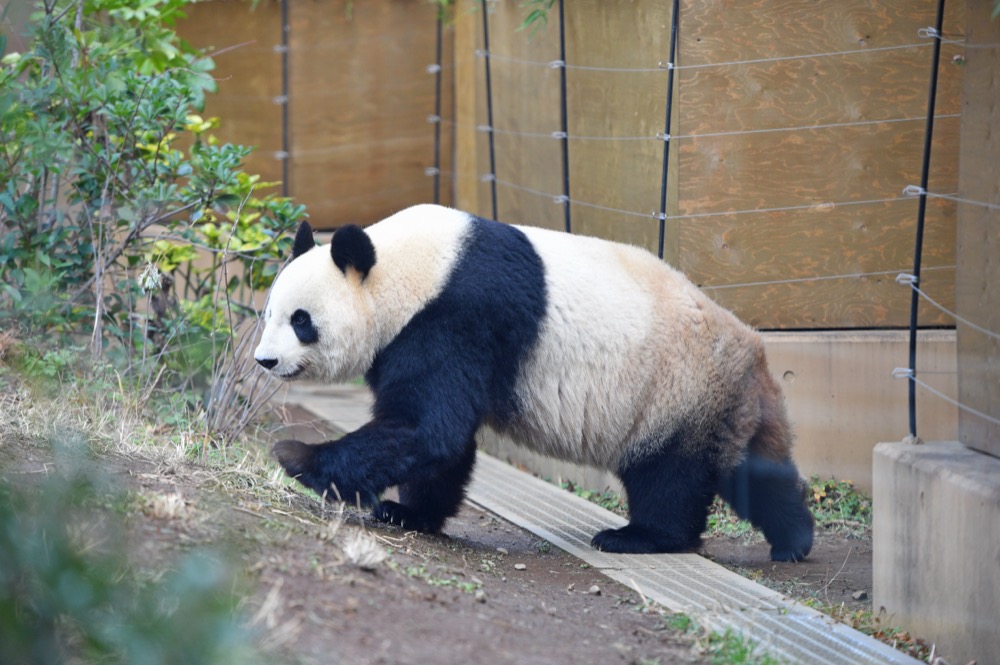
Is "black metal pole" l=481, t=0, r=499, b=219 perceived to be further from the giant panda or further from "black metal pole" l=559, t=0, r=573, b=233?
the giant panda

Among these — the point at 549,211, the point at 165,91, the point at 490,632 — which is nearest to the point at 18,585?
the point at 490,632

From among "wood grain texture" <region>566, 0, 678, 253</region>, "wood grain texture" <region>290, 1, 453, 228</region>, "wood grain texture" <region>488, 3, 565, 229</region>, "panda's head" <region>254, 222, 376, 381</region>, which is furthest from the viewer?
"wood grain texture" <region>290, 1, 453, 228</region>

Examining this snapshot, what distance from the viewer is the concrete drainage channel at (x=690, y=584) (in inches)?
154

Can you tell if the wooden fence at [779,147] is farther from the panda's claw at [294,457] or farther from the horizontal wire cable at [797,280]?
the panda's claw at [294,457]

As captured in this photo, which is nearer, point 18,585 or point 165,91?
point 18,585

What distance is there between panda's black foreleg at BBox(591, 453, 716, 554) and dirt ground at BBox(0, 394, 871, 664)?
34cm

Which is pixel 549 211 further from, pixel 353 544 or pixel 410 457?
pixel 353 544

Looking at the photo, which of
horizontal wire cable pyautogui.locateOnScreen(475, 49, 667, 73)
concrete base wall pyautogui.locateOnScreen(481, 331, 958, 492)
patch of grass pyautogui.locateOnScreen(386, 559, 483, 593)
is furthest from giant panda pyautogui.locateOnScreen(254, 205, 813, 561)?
horizontal wire cable pyautogui.locateOnScreen(475, 49, 667, 73)

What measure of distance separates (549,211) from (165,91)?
2.78 m

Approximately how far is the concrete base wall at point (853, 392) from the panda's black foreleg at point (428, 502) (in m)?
2.30

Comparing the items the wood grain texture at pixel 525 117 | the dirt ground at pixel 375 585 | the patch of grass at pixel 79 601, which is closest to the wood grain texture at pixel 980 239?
the dirt ground at pixel 375 585

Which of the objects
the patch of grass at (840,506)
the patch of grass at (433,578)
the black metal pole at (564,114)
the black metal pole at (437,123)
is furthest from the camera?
the black metal pole at (437,123)

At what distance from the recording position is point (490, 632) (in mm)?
3477

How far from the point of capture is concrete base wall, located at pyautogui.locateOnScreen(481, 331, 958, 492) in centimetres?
652
